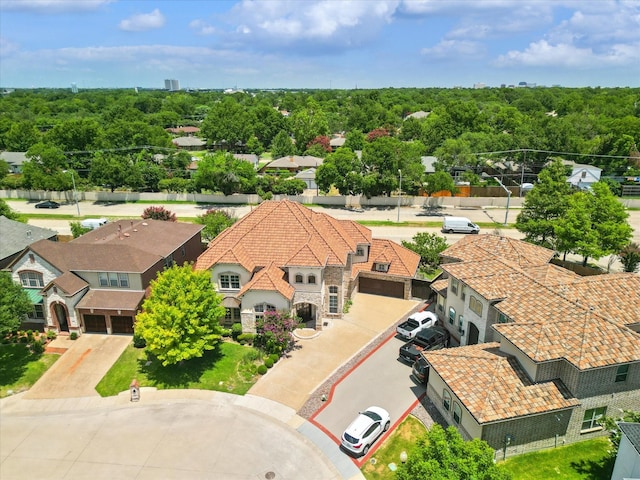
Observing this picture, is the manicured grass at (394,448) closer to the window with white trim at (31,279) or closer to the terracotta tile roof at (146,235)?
the terracotta tile roof at (146,235)

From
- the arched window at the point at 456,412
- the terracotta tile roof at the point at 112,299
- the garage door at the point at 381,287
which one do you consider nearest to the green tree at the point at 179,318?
the terracotta tile roof at the point at 112,299

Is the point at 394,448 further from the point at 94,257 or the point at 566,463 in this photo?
the point at 94,257

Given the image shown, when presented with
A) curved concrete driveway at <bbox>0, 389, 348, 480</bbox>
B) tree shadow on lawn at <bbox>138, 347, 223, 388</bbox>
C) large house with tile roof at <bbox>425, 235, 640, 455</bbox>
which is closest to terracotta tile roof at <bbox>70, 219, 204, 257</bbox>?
tree shadow on lawn at <bbox>138, 347, 223, 388</bbox>

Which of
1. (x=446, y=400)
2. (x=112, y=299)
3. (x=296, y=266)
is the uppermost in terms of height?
(x=296, y=266)

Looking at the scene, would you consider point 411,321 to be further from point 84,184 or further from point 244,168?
point 84,184

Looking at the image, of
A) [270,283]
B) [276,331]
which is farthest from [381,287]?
[276,331]

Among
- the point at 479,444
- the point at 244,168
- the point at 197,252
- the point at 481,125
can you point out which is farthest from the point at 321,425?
the point at 481,125

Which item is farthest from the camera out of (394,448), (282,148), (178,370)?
(282,148)

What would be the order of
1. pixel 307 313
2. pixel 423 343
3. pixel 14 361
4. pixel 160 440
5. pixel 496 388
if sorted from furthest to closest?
pixel 307 313, pixel 14 361, pixel 423 343, pixel 160 440, pixel 496 388
